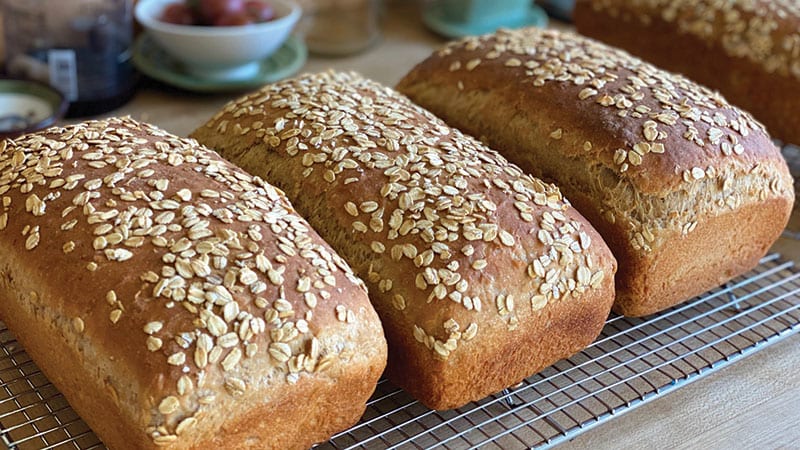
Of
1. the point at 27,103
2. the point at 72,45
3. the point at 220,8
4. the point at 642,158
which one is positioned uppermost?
the point at 642,158

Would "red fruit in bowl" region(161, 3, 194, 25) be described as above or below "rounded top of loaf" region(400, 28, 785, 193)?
below

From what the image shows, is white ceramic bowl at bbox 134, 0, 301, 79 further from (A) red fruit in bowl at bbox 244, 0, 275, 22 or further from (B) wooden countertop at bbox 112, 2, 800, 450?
(B) wooden countertop at bbox 112, 2, 800, 450

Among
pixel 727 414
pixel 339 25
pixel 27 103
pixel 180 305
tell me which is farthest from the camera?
pixel 339 25

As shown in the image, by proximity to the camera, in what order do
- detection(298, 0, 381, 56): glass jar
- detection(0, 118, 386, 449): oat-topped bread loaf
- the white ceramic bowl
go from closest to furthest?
1. detection(0, 118, 386, 449): oat-topped bread loaf
2. the white ceramic bowl
3. detection(298, 0, 381, 56): glass jar

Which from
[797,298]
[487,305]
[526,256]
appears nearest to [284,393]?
[487,305]

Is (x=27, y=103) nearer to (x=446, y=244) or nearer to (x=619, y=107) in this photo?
(x=446, y=244)

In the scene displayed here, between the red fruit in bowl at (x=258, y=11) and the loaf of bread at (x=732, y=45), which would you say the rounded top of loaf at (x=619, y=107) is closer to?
the loaf of bread at (x=732, y=45)

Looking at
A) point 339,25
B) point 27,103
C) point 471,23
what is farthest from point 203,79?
point 471,23

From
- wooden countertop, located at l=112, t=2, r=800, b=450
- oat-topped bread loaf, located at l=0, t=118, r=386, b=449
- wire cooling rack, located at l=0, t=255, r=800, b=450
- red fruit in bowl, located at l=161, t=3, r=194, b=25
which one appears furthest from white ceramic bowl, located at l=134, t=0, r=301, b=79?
wooden countertop, located at l=112, t=2, r=800, b=450
